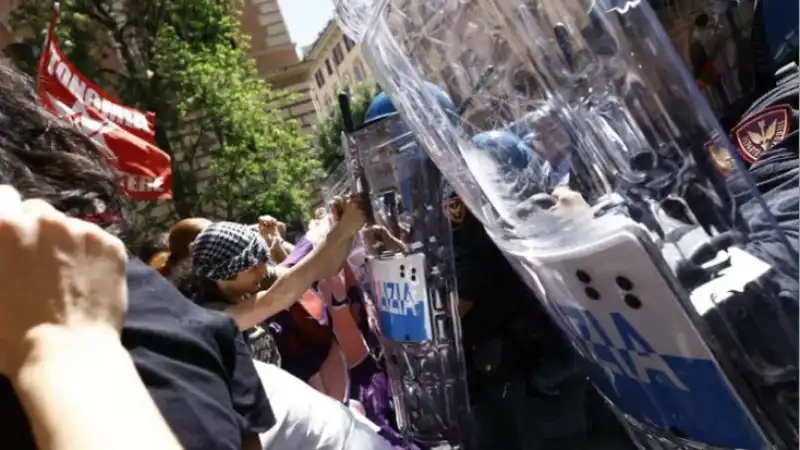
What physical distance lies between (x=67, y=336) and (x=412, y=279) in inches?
46.8

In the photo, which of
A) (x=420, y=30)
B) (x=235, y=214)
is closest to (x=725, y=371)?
(x=420, y=30)

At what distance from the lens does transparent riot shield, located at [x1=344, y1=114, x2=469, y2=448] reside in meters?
1.92

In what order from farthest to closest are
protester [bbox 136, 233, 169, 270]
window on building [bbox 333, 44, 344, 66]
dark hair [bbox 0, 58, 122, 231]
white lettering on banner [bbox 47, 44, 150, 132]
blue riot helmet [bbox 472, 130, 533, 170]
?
window on building [bbox 333, 44, 344, 66]
white lettering on banner [bbox 47, 44, 150, 132]
protester [bbox 136, 233, 169, 270]
blue riot helmet [bbox 472, 130, 533, 170]
dark hair [bbox 0, 58, 122, 231]

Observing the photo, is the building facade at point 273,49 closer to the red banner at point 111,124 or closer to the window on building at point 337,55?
the red banner at point 111,124

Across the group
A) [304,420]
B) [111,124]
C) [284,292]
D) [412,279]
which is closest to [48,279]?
[304,420]

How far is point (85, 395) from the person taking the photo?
732 mm

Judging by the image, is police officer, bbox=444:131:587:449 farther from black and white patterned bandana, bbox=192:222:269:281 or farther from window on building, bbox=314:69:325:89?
window on building, bbox=314:69:325:89

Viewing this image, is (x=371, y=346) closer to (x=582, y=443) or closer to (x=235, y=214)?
(x=582, y=443)

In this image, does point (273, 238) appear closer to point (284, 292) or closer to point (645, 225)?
point (284, 292)

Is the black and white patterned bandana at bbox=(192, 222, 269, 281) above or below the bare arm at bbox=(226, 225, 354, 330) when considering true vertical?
above

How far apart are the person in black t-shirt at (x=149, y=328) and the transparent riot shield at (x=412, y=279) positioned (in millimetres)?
872

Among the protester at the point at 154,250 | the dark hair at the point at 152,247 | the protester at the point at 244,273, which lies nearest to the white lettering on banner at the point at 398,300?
the protester at the point at 244,273

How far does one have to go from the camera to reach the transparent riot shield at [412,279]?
1918 millimetres

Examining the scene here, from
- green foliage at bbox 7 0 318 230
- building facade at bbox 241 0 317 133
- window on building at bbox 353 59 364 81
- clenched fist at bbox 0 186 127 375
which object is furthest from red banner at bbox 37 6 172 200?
building facade at bbox 241 0 317 133
